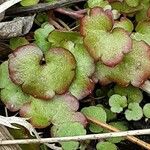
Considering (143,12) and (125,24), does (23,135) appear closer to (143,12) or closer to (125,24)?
(125,24)

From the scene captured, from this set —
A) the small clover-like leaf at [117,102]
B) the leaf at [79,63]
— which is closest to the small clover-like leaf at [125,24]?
the leaf at [79,63]

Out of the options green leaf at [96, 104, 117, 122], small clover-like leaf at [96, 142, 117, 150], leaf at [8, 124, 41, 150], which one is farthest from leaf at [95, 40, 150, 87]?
leaf at [8, 124, 41, 150]

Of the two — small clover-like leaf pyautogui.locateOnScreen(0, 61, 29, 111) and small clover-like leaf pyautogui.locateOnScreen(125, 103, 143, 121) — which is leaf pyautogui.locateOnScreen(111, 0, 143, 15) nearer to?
small clover-like leaf pyautogui.locateOnScreen(125, 103, 143, 121)

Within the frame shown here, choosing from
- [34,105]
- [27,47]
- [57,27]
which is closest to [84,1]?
[57,27]

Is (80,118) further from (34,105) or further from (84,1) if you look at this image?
(84,1)

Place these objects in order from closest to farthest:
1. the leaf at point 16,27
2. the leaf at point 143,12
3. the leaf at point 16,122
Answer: the leaf at point 16,122 < the leaf at point 16,27 < the leaf at point 143,12

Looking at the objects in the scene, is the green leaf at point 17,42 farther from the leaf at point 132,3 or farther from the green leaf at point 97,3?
the leaf at point 132,3

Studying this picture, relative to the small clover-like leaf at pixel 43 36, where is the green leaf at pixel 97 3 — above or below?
above
